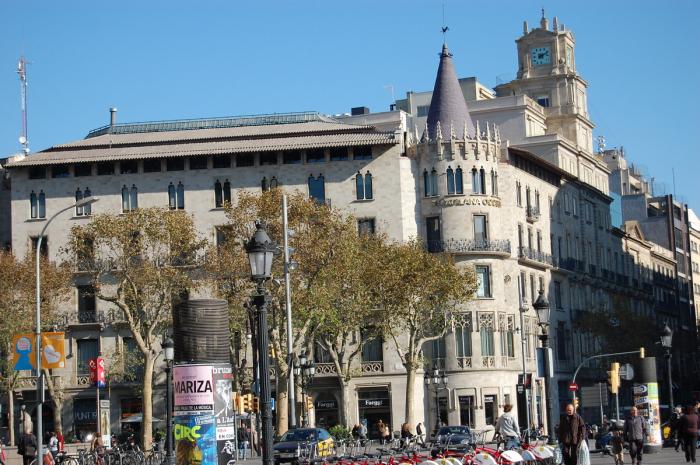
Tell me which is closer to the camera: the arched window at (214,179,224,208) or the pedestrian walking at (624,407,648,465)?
the pedestrian walking at (624,407,648,465)

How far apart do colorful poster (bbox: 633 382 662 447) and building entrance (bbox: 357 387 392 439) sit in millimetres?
34824

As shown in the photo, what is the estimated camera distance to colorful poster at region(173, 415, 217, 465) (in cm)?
2953

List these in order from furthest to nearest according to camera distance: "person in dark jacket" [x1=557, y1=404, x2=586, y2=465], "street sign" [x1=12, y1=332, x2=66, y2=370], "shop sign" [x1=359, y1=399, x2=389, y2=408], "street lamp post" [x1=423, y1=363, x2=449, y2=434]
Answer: "shop sign" [x1=359, y1=399, x2=389, y2=408] < "street lamp post" [x1=423, y1=363, x2=449, y2=434] < "street sign" [x1=12, y1=332, x2=66, y2=370] < "person in dark jacket" [x1=557, y1=404, x2=586, y2=465]

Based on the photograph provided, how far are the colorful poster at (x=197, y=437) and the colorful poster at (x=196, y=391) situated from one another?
16 cm

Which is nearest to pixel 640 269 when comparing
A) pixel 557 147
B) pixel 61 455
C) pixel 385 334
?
pixel 557 147

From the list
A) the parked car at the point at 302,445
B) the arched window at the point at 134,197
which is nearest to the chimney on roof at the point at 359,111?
the arched window at the point at 134,197

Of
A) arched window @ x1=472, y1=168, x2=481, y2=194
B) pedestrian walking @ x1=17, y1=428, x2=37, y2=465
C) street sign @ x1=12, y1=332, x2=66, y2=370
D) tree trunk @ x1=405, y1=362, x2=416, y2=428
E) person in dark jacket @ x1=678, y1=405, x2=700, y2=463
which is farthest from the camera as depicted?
arched window @ x1=472, y1=168, x2=481, y2=194

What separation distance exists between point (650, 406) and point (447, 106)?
40.7m

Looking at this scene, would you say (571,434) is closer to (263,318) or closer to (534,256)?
(263,318)

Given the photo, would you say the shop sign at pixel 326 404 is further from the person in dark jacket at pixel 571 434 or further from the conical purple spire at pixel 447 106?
the person in dark jacket at pixel 571 434

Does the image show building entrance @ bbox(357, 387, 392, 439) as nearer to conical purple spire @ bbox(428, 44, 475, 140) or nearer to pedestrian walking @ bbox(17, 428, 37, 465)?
conical purple spire @ bbox(428, 44, 475, 140)

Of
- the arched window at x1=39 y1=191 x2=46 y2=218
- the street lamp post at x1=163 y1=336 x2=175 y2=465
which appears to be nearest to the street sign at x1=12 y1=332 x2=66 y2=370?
the street lamp post at x1=163 y1=336 x2=175 y2=465

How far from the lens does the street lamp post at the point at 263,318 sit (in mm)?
26547

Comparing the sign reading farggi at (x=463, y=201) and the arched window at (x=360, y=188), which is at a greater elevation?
the arched window at (x=360, y=188)
